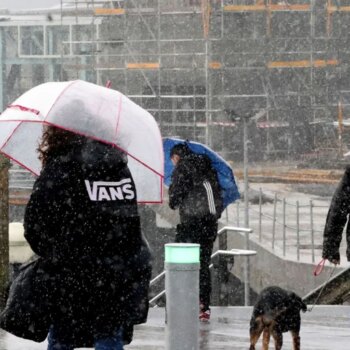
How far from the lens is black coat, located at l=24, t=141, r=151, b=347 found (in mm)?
4781

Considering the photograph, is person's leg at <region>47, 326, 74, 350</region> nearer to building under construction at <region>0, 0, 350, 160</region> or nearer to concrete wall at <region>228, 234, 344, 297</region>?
concrete wall at <region>228, 234, 344, 297</region>

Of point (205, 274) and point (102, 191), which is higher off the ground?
point (102, 191)

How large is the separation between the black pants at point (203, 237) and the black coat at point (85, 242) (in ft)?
17.1

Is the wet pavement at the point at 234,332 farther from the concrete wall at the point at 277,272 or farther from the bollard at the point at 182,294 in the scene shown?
the concrete wall at the point at 277,272

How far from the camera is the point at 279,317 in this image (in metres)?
7.90

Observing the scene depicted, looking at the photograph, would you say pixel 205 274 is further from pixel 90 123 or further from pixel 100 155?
pixel 100 155

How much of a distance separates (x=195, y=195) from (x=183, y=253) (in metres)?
3.28

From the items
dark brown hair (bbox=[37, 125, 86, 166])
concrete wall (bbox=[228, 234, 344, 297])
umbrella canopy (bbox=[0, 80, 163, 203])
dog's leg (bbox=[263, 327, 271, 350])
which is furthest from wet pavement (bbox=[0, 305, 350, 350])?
concrete wall (bbox=[228, 234, 344, 297])

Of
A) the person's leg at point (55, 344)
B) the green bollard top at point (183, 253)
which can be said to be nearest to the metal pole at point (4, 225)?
the green bollard top at point (183, 253)

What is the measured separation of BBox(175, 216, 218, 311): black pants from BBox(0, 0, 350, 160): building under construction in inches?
1385

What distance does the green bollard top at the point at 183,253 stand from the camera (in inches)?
266

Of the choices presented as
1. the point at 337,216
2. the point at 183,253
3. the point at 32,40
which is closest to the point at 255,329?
the point at 337,216

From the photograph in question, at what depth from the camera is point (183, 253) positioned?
22.2 ft

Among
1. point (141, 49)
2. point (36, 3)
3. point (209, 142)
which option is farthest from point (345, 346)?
point (36, 3)
